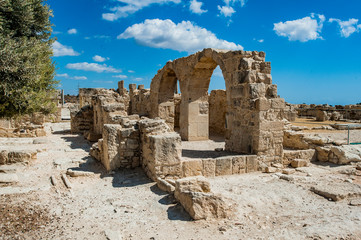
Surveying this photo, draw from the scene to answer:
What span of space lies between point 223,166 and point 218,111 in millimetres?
6638

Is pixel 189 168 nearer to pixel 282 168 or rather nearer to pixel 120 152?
pixel 120 152

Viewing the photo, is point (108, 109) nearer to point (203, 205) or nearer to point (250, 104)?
point (250, 104)

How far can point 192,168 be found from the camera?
6.43m

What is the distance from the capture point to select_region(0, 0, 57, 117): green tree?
17.2ft

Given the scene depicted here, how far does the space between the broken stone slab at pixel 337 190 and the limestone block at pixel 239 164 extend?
176cm

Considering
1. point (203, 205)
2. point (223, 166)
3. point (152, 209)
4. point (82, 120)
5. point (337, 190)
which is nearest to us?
point (203, 205)

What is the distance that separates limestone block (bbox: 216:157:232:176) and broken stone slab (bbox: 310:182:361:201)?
1943 millimetres

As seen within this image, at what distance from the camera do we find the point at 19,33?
627 centimetres

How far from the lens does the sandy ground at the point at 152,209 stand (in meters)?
3.98

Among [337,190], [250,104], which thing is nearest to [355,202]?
[337,190]

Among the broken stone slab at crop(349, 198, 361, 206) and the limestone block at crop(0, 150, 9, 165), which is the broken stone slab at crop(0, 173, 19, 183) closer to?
the limestone block at crop(0, 150, 9, 165)

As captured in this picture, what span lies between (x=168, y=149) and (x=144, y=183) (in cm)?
92

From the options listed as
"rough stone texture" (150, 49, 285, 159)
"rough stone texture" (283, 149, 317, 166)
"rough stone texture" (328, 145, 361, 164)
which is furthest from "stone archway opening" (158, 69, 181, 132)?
"rough stone texture" (328, 145, 361, 164)

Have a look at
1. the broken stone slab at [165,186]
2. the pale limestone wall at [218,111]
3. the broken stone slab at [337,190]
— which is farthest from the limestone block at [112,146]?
the pale limestone wall at [218,111]
